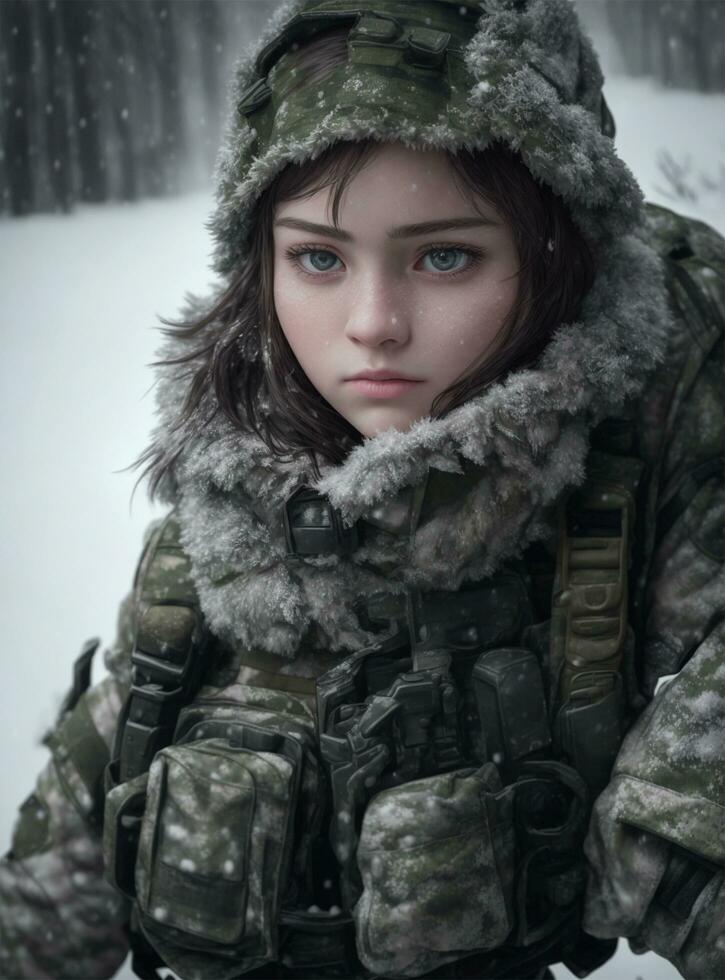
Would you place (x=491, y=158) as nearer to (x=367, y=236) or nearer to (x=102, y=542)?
(x=367, y=236)

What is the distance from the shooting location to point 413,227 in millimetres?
845

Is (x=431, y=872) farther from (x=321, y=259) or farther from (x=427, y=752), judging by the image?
(x=321, y=259)

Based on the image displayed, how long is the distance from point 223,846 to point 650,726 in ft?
1.32

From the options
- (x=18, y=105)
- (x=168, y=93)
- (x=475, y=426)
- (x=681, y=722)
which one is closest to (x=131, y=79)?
(x=168, y=93)

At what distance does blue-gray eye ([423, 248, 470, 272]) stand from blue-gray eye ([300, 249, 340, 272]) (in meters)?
0.09

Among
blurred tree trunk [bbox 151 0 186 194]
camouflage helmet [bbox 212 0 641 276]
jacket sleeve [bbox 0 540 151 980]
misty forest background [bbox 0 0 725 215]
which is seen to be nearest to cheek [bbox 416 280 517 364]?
camouflage helmet [bbox 212 0 641 276]

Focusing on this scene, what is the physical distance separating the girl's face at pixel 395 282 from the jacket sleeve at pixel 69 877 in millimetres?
420

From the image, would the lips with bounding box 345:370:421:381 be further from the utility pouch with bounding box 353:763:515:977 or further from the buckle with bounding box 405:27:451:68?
the utility pouch with bounding box 353:763:515:977

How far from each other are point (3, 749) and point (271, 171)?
1020 millimetres

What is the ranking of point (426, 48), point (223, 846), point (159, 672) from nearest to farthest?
point (426, 48)
point (223, 846)
point (159, 672)

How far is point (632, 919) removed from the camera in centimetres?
91

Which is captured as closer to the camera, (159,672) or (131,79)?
(159,672)

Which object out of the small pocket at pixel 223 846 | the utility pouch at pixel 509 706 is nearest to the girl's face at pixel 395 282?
the utility pouch at pixel 509 706

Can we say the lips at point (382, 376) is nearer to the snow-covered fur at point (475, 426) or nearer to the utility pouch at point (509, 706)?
the snow-covered fur at point (475, 426)
